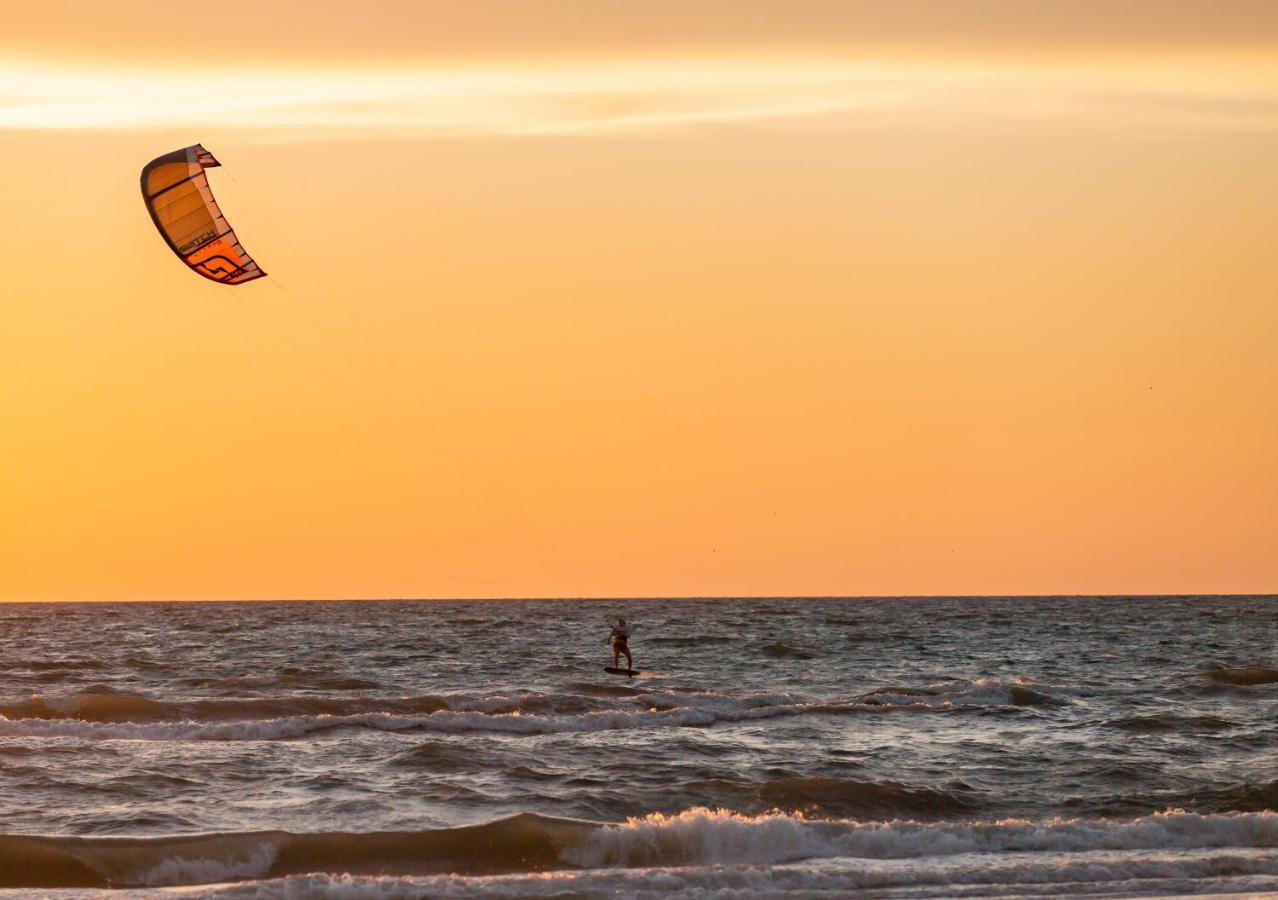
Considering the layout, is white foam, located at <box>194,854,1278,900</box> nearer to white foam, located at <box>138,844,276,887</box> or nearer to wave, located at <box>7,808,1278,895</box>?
wave, located at <box>7,808,1278,895</box>

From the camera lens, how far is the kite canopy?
2284cm

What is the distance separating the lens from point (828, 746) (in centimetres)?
2447

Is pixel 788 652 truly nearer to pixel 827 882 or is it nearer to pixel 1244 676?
pixel 1244 676

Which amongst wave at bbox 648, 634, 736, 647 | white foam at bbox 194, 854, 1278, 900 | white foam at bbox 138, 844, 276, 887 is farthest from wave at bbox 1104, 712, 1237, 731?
wave at bbox 648, 634, 736, 647

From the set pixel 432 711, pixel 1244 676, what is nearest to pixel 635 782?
pixel 432 711

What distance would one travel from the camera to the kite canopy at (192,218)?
22844 millimetres

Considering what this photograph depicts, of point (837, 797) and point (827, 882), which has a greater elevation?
point (837, 797)

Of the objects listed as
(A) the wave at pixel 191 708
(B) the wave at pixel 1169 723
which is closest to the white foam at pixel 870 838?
(B) the wave at pixel 1169 723

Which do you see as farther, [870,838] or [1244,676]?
[1244,676]

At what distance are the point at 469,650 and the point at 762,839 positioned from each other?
3151 centimetres

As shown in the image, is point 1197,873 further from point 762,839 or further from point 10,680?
point 10,680

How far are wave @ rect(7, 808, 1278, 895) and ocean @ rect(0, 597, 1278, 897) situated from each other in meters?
0.03

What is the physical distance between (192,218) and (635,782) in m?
10.4

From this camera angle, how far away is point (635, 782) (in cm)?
2080
